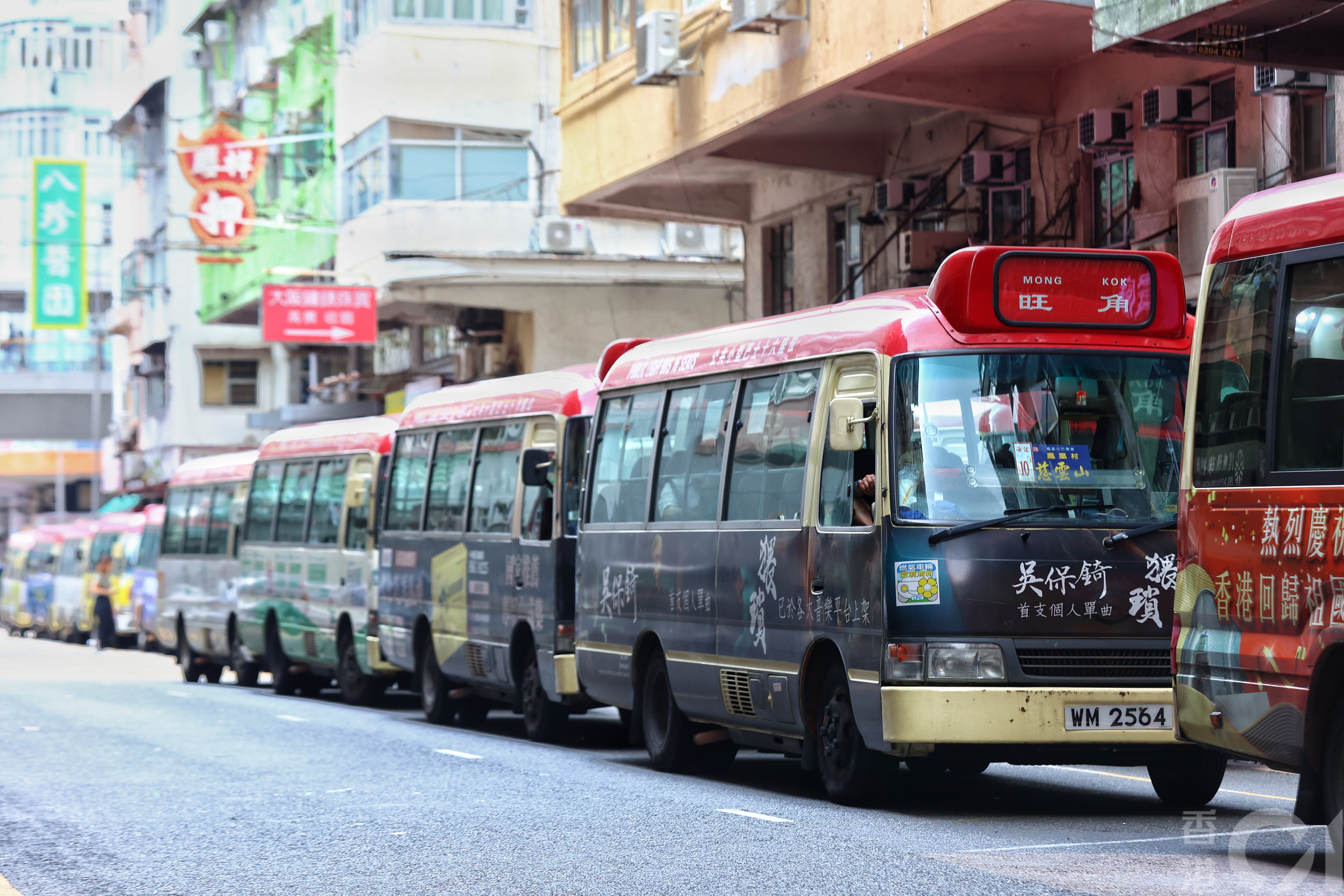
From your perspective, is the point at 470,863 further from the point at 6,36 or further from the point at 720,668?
the point at 6,36

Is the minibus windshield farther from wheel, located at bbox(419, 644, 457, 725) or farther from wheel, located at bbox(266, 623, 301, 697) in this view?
wheel, located at bbox(266, 623, 301, 697)

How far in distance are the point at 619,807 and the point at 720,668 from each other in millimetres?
1557

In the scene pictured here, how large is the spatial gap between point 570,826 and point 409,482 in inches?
410

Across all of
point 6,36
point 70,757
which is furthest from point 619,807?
point 6,36

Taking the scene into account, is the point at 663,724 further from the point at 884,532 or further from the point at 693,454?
Result: the point at 884,532

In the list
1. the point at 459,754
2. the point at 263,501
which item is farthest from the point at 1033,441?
the point at 263,501

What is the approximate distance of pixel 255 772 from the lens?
14.2 meters

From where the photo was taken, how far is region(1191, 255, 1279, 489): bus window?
841cm

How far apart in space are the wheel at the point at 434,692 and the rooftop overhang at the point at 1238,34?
27.2 ft

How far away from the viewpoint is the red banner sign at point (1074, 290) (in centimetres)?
1096

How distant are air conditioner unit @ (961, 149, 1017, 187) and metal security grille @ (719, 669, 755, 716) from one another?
945 cm

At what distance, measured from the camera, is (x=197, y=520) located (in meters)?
31.0

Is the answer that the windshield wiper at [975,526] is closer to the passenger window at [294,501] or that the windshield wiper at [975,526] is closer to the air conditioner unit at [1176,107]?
the air conditioner unit at [1176,107]

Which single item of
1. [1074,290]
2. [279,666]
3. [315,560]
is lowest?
[279,666]
